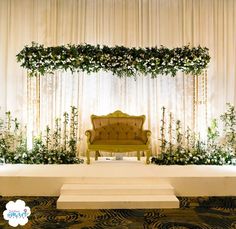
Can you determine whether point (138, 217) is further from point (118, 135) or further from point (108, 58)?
point (108, 58)

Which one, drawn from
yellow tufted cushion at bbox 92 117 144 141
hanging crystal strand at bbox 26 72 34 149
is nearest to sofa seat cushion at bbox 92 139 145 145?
yellow tufted cushion at bbox 92 117 144 141

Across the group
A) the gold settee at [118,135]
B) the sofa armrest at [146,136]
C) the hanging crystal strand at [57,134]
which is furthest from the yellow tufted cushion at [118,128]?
the hanging crystal strand at [57,134]

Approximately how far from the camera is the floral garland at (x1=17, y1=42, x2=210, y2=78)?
7.16 meters

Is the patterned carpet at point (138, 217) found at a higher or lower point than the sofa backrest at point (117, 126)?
lower

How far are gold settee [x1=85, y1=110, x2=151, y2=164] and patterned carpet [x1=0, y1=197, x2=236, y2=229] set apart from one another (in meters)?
2.05

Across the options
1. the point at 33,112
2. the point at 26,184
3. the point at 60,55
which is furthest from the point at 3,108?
the point at 26,184

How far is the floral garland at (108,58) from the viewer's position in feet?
23.5

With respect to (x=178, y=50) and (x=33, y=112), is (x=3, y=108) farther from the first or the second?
(x=178, y=50)

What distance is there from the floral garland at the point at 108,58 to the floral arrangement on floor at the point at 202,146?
1298 millimetres

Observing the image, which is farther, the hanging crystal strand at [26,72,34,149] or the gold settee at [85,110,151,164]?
the hanging crystal strand at [26,72,34,149]

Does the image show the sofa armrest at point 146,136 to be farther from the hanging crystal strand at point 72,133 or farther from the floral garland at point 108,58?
the hanging crystal strand at point 72,133

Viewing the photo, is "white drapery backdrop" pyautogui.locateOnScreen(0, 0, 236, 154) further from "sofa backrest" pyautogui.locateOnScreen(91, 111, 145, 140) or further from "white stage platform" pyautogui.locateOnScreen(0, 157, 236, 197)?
"white stage platform" pyautogui.locateOnScreen(0, 157, 236, 197)

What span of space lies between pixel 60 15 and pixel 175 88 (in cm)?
342

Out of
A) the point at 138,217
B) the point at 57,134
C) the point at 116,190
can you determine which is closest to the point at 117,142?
the point at 57,134
